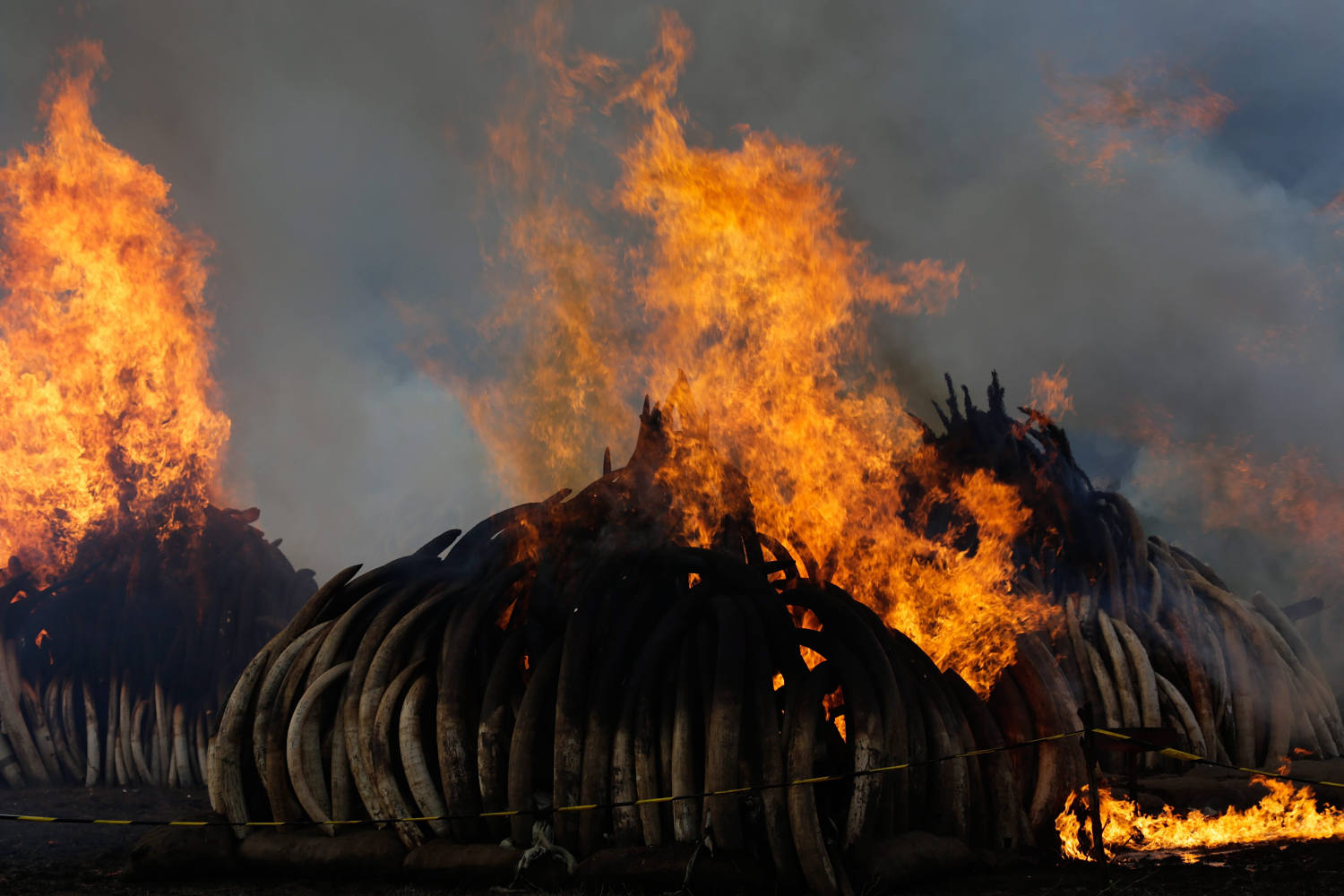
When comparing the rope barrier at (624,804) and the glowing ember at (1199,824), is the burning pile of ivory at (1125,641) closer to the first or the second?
the glowing ember at (1199,824)

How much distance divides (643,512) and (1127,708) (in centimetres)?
527

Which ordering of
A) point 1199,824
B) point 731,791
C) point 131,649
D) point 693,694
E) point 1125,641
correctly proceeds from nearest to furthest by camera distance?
1. point 731,791
2. point 693,694
3. point 1199,824
4. point 1125,641
5. point 131,649

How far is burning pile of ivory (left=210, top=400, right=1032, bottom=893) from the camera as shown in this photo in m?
7.50

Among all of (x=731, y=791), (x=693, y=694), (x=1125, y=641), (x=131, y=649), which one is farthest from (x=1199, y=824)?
(x=131, y=649)

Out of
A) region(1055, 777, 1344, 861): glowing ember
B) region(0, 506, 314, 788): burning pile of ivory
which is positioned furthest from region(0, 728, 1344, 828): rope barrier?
region(0, 506, 314, 788): burning pile of ivory

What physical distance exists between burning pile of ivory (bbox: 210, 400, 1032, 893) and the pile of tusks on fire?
2 centimetres

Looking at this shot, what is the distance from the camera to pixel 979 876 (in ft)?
24.3

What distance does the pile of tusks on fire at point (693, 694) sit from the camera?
759cm

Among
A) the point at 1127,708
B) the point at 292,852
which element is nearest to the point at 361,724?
the point at 292,852

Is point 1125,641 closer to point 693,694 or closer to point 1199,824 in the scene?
point 1199,824

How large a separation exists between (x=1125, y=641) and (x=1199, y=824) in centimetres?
220

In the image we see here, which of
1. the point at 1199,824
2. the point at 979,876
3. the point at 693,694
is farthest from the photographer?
the point at 1199,824

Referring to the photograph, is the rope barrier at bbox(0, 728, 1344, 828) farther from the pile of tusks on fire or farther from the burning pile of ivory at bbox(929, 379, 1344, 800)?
the burning pile of ivory at bbox(929, 379, 1344, 800)

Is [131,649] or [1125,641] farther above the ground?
[131,649]
